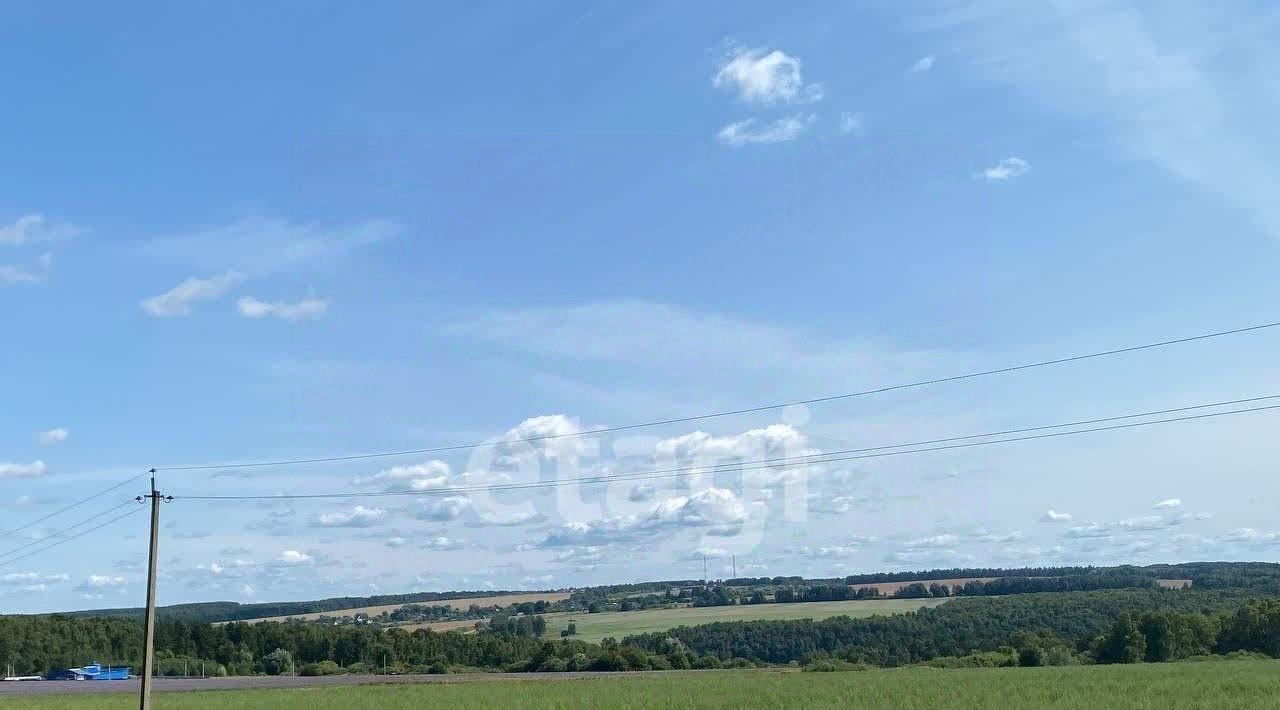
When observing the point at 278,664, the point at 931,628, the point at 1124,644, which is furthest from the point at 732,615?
the point at 1124,644

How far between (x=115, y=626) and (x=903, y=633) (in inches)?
4049

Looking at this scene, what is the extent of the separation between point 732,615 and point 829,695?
422 ft

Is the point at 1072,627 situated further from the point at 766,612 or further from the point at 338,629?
the point at 338,629

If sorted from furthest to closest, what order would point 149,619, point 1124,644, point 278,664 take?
1. point 278,664
2. point 1124,644
3. point 149,619

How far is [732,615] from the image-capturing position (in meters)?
181

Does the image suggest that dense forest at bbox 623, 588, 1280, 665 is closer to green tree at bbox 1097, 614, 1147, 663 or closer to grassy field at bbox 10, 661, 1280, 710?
green tree at bbox 1097, 614, 1147, 663

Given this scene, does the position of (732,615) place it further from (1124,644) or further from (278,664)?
(1124,644)

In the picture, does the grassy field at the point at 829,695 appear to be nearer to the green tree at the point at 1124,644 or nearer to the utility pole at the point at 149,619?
the utility pole at the point at 149,619

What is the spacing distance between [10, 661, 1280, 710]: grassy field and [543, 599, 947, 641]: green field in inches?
3335

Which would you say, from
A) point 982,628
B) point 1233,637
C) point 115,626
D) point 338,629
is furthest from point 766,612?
point 115,626

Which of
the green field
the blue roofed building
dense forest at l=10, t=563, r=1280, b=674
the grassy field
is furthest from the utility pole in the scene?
the green field

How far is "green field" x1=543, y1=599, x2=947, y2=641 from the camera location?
6486 inches

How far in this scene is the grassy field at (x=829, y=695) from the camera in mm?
47406

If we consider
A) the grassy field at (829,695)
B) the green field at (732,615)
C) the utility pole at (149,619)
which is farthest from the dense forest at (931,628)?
the utility pole at (149,619)
